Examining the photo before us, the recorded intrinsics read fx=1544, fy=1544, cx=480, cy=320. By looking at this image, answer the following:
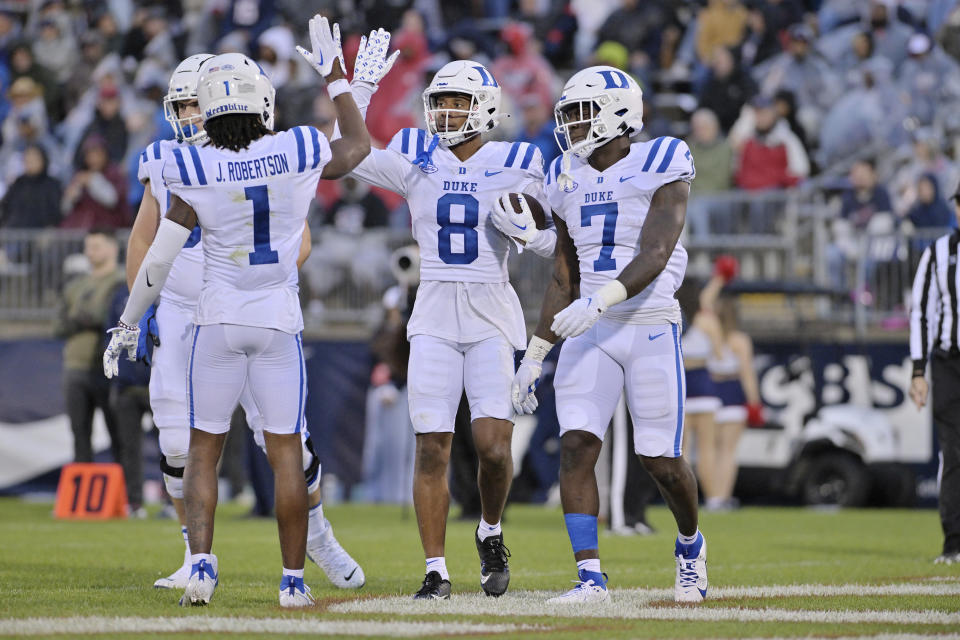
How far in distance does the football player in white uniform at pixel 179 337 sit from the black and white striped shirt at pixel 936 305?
11.6 ft

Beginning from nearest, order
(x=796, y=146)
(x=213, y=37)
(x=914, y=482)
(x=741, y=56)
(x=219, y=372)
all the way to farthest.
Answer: (x=219, y=372)
(x=914, y=482)
(x=796, y=146)
(x=741, y=56)
(x=213, y=37)

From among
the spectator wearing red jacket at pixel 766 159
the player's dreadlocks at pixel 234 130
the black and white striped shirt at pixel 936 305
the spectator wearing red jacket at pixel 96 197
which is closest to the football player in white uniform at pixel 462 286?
the player's dreadlocks at pixel 234 130

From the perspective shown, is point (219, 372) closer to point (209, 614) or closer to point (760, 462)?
point (209, 614)

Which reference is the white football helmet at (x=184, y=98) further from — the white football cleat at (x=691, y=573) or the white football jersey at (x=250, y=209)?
the white football cleat at (x=691, y=573)

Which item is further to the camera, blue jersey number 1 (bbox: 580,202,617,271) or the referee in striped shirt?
the referee in striped shirt

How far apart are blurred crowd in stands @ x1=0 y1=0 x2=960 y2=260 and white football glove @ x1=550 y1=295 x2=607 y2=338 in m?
8.74

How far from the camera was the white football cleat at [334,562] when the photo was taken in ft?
21.5

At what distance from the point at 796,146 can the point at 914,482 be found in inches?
156

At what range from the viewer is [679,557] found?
240 inches

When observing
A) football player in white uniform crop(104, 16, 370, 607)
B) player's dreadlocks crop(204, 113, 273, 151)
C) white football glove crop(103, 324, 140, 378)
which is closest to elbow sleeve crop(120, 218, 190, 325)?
football player in white uniform crop(104, 16, 370, 607)

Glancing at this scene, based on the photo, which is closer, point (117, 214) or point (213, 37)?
point (117, 214)

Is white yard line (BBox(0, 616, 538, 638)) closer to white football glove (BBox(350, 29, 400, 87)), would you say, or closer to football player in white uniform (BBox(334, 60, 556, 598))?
football player in white uniform (BBox(334, 60, 556, 598))

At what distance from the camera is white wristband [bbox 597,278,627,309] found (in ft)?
19.0

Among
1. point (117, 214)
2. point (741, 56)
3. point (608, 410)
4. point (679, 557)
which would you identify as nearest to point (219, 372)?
point (608, 410)
